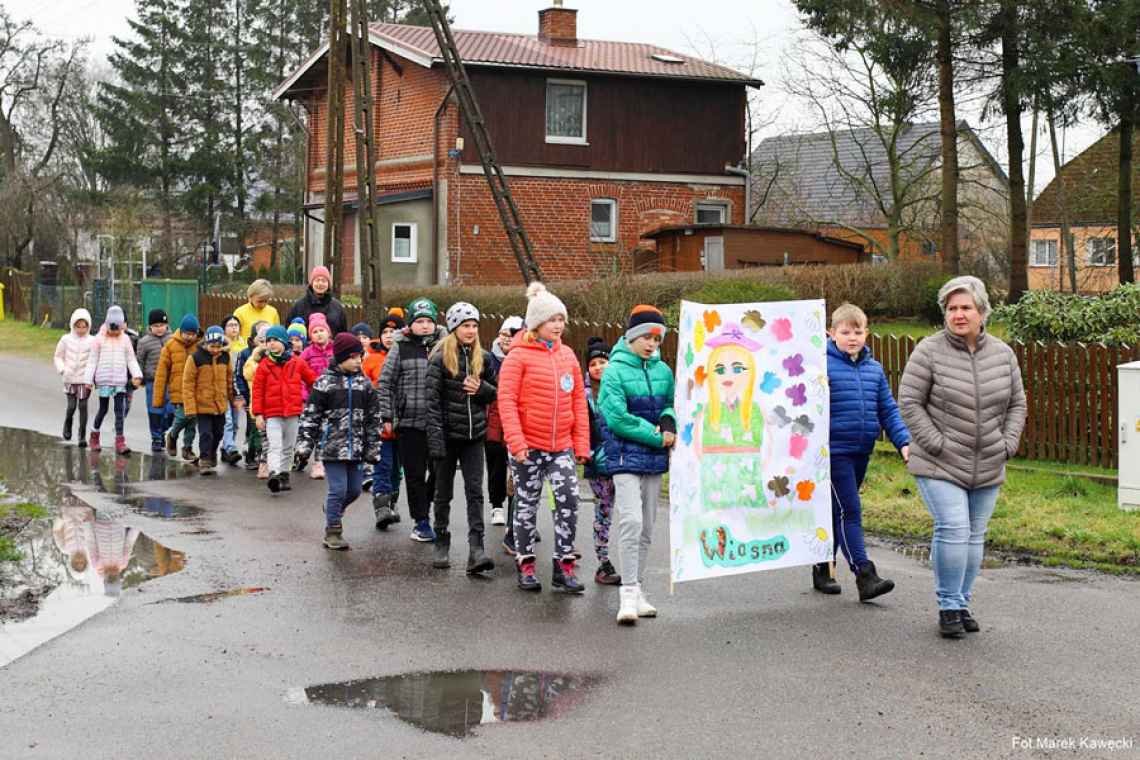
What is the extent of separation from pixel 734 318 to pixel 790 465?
100 centimetres

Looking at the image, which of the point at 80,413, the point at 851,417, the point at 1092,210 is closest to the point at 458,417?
the point at 851,417

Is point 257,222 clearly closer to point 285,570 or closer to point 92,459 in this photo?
point 92,459

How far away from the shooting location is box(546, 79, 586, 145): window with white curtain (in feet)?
131

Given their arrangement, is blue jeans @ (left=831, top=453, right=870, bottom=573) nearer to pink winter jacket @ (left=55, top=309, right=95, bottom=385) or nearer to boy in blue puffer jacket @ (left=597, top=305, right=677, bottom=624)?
boy in blue puffer jacket @ (left=597, top=305, right=677, bottom=624)

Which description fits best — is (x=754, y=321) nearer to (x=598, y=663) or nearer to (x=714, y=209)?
(x=598, y=663)

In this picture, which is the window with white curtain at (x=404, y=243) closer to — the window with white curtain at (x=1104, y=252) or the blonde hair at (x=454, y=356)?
the window with white curtain at (x=1104, y=252)

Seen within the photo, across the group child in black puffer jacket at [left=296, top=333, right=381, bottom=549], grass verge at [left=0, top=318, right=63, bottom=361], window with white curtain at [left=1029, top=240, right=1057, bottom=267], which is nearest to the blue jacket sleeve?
child in black puffer jacket at [left=296, top=333, right=381, bottom=549]

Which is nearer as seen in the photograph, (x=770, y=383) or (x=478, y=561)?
(x=770, y=383)

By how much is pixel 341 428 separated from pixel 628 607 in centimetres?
344

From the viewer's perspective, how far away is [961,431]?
26.5 feet

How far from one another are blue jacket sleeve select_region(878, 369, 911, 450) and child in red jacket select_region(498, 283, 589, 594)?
1892 millimetres

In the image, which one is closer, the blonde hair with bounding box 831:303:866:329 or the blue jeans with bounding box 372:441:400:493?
the blonde hair with bounding box 831:303:866:329

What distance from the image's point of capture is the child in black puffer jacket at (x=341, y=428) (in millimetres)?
11008

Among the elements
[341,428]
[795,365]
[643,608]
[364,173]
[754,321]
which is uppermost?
[364,173]
